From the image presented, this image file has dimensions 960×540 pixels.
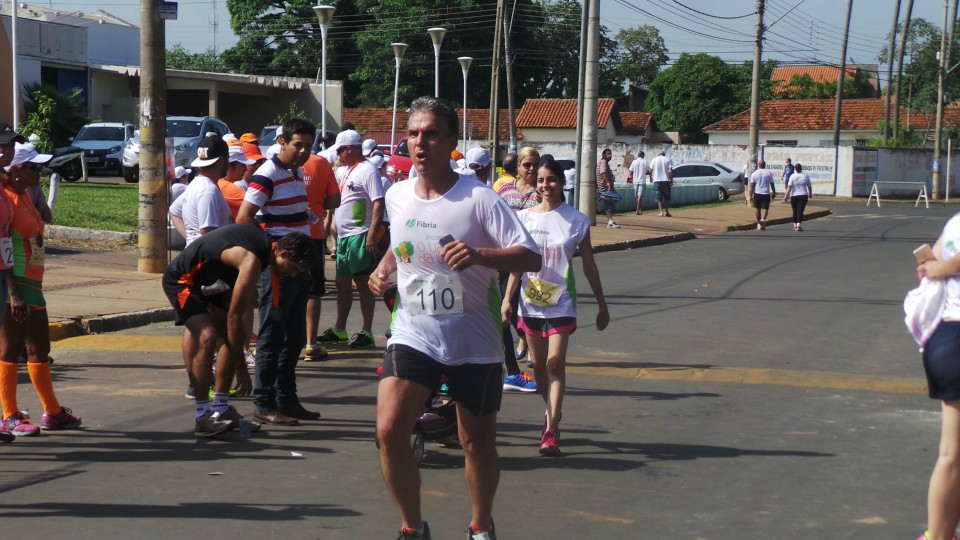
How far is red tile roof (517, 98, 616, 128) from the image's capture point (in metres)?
66.1

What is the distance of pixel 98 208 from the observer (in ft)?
70.4

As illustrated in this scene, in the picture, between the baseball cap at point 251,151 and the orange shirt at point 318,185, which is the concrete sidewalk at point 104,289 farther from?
the orange shirt at point 318,185

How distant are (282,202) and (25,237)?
2.05 m

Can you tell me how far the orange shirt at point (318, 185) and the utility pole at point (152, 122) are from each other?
5.11 metres

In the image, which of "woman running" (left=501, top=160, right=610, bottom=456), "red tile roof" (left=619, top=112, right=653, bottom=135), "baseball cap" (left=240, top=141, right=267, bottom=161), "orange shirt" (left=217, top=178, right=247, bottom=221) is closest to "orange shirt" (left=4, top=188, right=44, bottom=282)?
"orange shirt" (left=217, top=178, right=247, bottom=221)

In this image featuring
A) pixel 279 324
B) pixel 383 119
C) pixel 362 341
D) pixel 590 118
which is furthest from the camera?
pixel 383 119

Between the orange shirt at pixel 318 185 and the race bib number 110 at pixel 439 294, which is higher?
the orange shirt at pixel 318 185

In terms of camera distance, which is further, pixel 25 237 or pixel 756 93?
pixel 756 93

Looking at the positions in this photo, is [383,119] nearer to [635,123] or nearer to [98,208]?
[635,123]

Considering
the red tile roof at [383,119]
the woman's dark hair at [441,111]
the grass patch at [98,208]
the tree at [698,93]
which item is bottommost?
the grass patch at [98,208]

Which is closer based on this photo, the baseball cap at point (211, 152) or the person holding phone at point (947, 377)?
the person holding phone at point (947, 377)

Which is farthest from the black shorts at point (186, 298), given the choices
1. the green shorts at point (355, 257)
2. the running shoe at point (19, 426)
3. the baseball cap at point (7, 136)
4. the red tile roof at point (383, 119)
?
the red tile roof at point (383, 119)

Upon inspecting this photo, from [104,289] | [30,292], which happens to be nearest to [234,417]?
[30,292]

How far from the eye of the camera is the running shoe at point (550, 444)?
683 centimetres
